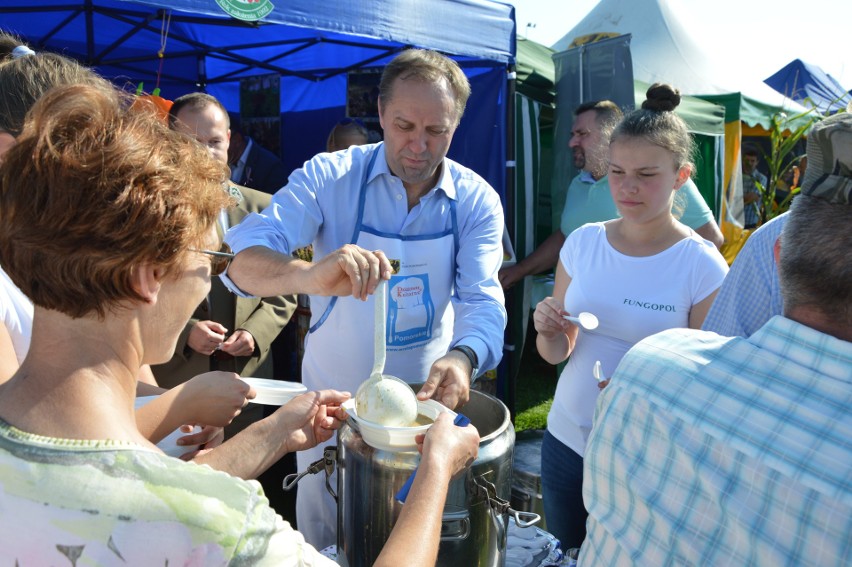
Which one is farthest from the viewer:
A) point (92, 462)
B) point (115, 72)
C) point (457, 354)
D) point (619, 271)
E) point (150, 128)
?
point (115, 72)

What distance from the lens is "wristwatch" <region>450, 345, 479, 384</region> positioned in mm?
1824

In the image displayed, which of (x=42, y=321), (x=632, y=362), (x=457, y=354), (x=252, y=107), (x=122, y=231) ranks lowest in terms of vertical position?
(x=457, y=354)

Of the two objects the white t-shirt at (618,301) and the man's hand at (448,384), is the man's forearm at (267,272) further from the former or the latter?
the white t-shirt at (618,301)

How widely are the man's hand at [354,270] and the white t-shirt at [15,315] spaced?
2.18 ft

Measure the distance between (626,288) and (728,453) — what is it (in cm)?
120

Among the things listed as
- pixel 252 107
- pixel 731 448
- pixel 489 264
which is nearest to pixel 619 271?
pixel 489 264

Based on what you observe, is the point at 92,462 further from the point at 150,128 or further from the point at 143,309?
the point at 150,128

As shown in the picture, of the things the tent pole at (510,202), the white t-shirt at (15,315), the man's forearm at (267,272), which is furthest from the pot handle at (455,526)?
the tent pole at (510,202)

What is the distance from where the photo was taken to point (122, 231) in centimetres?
85

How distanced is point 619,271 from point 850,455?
4.29 ft

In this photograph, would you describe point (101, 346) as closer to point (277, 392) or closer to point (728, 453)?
point (277, 392)

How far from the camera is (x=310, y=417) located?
4.71 ft

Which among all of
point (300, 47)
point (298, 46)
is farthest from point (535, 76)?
point (298, 46)

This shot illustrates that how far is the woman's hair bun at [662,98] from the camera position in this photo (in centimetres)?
219
